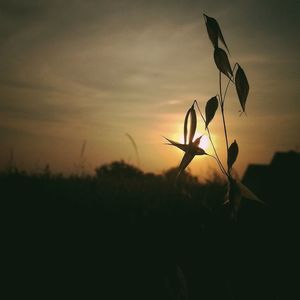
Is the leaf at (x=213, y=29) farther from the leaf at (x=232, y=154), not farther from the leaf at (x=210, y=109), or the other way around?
the leaf at (x=232, y=154)

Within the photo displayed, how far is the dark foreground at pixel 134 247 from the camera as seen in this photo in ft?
7.82

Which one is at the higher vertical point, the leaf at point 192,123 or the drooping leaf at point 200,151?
the leaf at point 192,123

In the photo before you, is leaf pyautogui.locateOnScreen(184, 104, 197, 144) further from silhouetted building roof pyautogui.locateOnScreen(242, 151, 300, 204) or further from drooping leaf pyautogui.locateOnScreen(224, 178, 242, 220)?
silhouetted building roof pyautogui.locateOnScreen(242, 151, 300, 204)

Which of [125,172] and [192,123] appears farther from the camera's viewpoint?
[125,172]

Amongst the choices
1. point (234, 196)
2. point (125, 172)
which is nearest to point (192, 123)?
point (234, 196)

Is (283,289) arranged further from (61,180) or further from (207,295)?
(61,180)

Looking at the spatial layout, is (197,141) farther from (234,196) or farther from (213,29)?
(213,29)

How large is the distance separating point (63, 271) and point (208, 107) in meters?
2.06

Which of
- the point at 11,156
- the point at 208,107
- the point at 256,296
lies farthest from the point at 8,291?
the point at 11,156

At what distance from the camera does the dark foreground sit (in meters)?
2.38

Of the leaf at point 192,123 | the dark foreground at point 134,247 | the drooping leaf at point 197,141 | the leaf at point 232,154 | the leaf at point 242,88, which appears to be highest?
the leaf at point 242,88

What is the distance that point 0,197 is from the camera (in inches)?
134

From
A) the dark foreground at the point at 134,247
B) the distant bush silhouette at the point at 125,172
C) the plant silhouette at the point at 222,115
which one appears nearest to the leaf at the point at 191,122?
the plant silhouette at the point at 222,115

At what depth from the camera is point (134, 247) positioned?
9.42 feet
